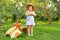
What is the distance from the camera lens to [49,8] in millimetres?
15047

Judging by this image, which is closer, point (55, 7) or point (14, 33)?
point (14, 33)

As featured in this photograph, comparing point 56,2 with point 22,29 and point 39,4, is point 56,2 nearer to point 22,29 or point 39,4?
point 39,4

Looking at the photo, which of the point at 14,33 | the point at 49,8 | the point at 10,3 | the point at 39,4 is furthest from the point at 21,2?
the point at 49,8

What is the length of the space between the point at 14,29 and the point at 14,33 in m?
0.26

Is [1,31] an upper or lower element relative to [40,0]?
lower

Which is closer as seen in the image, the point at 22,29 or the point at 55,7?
the point at 22,29

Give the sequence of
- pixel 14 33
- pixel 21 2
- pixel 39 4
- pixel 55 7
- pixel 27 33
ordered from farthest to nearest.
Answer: pixel 55 7, pixel 39 4, pixel 21 2, pixel 27 33, pixel 14 33

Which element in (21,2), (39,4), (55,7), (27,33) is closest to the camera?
(27,33)

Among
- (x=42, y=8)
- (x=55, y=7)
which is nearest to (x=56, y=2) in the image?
(x=55, y=7)

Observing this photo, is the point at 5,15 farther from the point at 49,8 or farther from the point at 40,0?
the point at 49,8

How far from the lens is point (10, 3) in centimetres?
1003

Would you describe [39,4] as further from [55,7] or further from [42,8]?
[55,7]

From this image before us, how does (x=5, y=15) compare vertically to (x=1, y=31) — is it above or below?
above

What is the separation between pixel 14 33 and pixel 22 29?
0.96 metres
